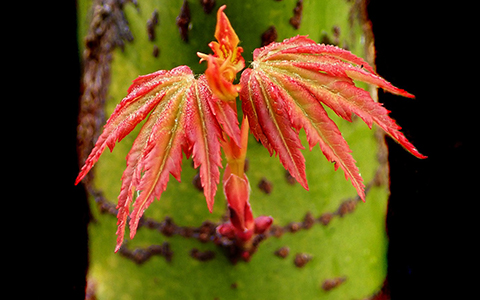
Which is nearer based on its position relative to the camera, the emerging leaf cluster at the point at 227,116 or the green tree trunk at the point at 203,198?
the emerging leaf cluster at the point at 227,116

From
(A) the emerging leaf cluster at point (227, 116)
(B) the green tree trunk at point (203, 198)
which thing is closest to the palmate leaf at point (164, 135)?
(A) the emerging leaf cluster at point (227, 116)

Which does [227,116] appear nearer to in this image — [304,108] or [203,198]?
[304,108]

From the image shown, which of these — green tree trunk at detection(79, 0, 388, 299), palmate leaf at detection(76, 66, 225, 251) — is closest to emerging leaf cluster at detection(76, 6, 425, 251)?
palmate leaf at detection(76, 66, 225, 251)

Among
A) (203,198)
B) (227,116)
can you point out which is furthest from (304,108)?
(203,198)

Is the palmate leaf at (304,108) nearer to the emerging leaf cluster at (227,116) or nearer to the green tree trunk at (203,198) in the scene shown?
the emerging leaf cluster at (227,116)

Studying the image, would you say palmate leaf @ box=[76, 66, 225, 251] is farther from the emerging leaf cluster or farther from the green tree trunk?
the green tree trunk

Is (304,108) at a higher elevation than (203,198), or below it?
higher
